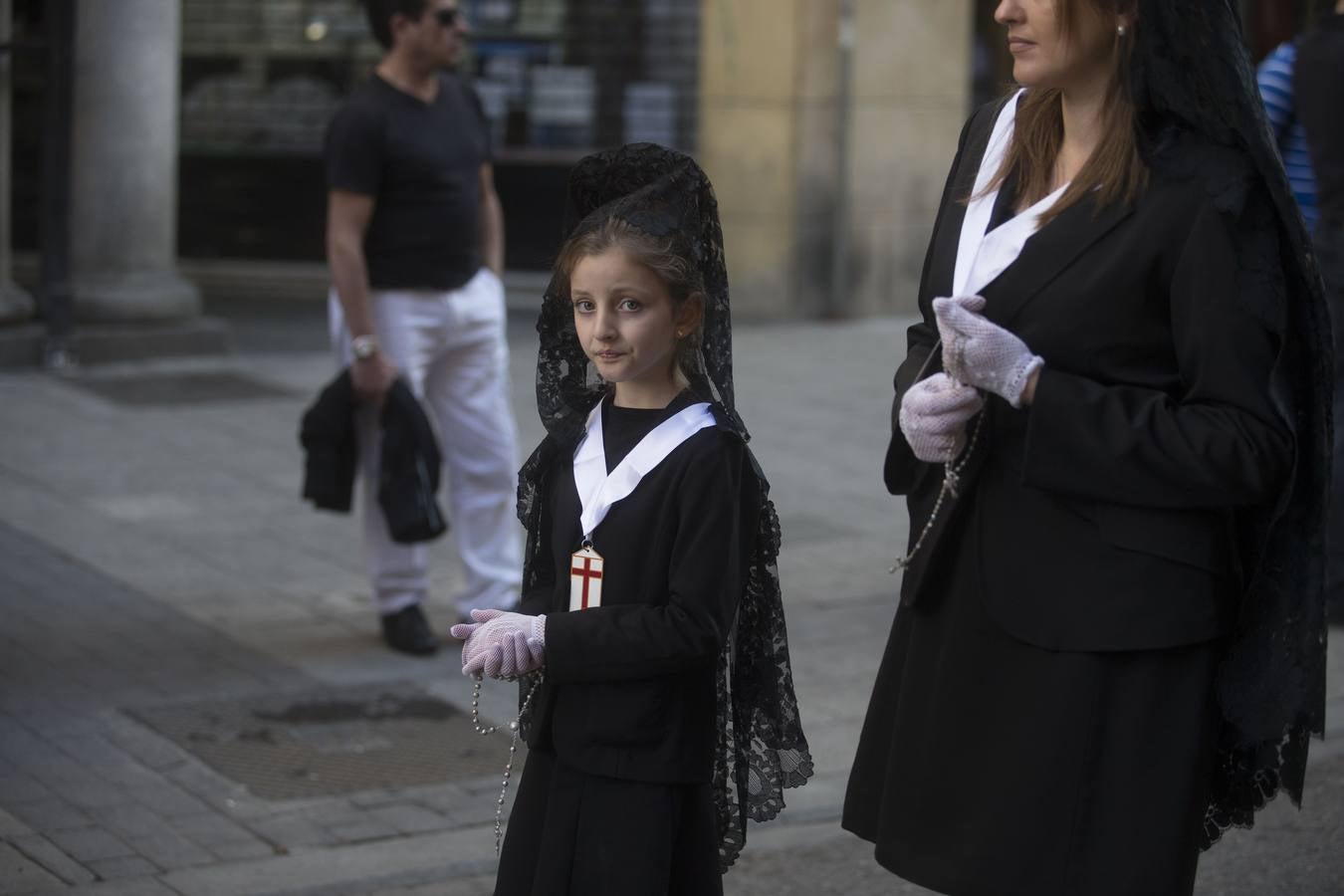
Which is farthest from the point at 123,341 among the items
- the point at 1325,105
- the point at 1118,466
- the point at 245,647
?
the point at 1118,466

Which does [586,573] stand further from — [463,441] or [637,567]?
[463,441]

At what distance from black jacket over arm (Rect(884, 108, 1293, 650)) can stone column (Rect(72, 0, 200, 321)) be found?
8.76 m

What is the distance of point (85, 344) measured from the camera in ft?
35.2

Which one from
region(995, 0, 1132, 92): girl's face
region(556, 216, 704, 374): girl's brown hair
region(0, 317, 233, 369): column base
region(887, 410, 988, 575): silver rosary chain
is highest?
region(995, 0, 1132, 92): girl's face

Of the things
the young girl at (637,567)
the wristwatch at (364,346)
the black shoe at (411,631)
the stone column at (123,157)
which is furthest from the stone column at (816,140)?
the young girl at (637,567)

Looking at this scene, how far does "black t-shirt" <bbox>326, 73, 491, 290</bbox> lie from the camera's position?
594 centimetres

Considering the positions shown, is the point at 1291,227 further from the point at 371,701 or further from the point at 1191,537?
the point at 371,701

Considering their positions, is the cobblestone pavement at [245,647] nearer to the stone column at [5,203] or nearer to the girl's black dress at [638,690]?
the stone column at [5,203]

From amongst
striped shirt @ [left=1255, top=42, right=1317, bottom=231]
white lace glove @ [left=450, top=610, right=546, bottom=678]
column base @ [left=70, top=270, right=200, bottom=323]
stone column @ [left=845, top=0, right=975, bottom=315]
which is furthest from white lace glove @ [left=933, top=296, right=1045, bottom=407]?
stone column @ [left=845, top=0, right=975, bottom=315]

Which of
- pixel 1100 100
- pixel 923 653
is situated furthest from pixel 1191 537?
pixel 1100 100

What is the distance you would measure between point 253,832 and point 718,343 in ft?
A: 7.22

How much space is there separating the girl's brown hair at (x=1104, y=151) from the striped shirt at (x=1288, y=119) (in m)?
3.84

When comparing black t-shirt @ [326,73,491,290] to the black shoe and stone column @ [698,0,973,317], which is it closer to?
the black shoe

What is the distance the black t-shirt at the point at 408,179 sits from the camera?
5.94 meters
